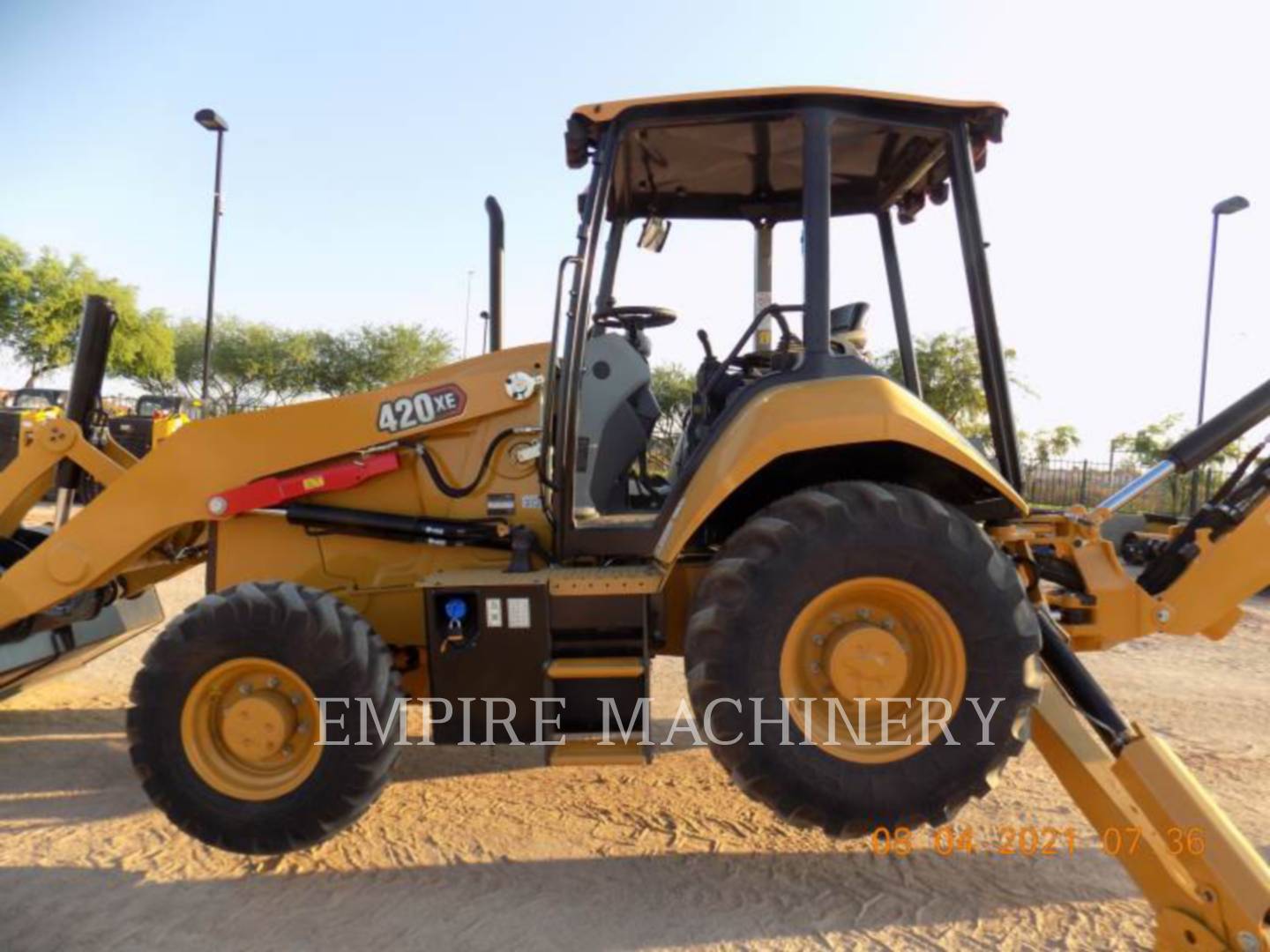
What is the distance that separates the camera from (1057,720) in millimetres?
3000

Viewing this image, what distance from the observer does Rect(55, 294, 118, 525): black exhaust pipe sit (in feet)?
13.6

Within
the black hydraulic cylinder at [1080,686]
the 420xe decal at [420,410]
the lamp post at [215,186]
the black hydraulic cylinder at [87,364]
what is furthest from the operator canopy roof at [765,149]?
the lamp post at [215,186]

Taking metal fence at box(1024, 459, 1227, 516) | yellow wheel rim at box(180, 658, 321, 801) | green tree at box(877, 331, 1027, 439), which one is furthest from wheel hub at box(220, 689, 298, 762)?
metal fence at box(1024, 459, 1227, 516)

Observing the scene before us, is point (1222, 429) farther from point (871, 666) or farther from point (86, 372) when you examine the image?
point (86, 372)

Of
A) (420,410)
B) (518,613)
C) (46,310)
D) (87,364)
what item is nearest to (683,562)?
(518,613)

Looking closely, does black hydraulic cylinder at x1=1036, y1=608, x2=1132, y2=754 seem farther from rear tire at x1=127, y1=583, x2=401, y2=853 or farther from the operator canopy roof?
rear tire at x1=127, y1=583, x2=401, y2=853

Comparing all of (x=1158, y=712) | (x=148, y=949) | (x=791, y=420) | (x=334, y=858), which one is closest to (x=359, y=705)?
(x=334, y=858)

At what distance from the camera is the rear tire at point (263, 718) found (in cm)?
314

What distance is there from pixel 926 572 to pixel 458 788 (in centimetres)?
250

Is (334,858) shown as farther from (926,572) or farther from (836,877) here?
(926,572)

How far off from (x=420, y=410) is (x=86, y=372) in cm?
183

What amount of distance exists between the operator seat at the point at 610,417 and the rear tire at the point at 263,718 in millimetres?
1281

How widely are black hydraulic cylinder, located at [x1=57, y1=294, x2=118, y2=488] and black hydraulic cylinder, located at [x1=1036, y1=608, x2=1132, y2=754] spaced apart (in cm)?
442

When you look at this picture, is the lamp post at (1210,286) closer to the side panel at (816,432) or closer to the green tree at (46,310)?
the side panel at (816,432)
